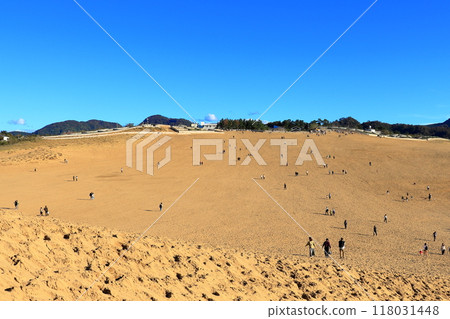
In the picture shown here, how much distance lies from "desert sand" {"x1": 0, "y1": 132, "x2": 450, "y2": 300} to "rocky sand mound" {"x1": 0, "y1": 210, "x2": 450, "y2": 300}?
0.15 ft

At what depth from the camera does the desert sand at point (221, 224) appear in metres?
9.05

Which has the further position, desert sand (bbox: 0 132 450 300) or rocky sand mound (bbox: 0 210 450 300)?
desert sand (bbox: 0 132 450 300)

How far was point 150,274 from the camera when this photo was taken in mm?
9359

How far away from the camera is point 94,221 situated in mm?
26719

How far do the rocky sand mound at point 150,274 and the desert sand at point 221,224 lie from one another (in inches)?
1.8

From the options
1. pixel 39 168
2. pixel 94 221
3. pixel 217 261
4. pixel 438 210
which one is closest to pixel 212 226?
pixel 94 221

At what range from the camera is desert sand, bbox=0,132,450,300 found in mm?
9055

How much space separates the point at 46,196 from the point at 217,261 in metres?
31.6

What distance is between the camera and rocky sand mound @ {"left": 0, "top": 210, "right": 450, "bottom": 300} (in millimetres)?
7742

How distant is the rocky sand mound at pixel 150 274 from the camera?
25.4 ft

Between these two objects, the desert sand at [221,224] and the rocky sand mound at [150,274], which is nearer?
the rocky sand mound at [150,274]

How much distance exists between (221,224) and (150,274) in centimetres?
1858

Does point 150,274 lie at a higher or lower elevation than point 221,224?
higher
